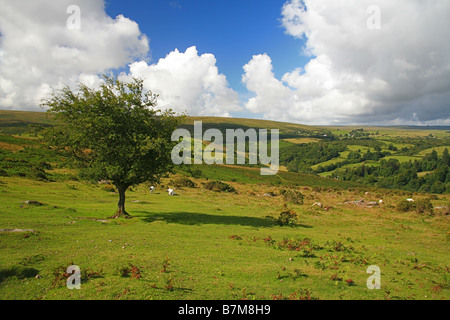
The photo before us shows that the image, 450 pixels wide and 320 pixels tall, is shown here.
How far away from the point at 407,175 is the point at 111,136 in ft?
561

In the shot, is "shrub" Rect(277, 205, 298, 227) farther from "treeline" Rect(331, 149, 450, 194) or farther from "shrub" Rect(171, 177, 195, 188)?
"treeline" Rect(331, 149, 450, 194)

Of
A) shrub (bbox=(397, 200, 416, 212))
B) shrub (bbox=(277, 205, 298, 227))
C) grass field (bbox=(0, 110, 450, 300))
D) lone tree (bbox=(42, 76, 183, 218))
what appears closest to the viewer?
grass field (bbox=(0, 110, 450, 300))

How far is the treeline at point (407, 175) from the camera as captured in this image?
13512 centimetres

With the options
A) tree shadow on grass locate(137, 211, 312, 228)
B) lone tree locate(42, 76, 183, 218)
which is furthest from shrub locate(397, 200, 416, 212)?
lone tree locate(42, 76, 183, 218)

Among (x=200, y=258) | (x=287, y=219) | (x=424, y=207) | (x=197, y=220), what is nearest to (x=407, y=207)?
(x=424, y=207)

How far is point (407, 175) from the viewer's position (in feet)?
476

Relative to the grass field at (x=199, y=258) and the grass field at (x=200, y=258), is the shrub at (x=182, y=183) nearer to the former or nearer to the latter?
the grass field at (x=200, y=258)

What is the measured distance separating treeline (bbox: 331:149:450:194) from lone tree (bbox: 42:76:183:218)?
146 meters

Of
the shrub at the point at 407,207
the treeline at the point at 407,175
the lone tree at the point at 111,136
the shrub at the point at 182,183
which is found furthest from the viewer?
the treeline at the point at 407,175

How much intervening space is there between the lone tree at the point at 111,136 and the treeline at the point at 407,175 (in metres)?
146

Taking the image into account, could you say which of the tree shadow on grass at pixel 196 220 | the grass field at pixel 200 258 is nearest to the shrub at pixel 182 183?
the tree shadow on grass at pixel 196 220

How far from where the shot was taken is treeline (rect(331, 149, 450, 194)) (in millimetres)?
135125

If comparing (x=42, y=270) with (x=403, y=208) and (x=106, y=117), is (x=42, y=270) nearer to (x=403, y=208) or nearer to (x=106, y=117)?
(x=106, y=117)
